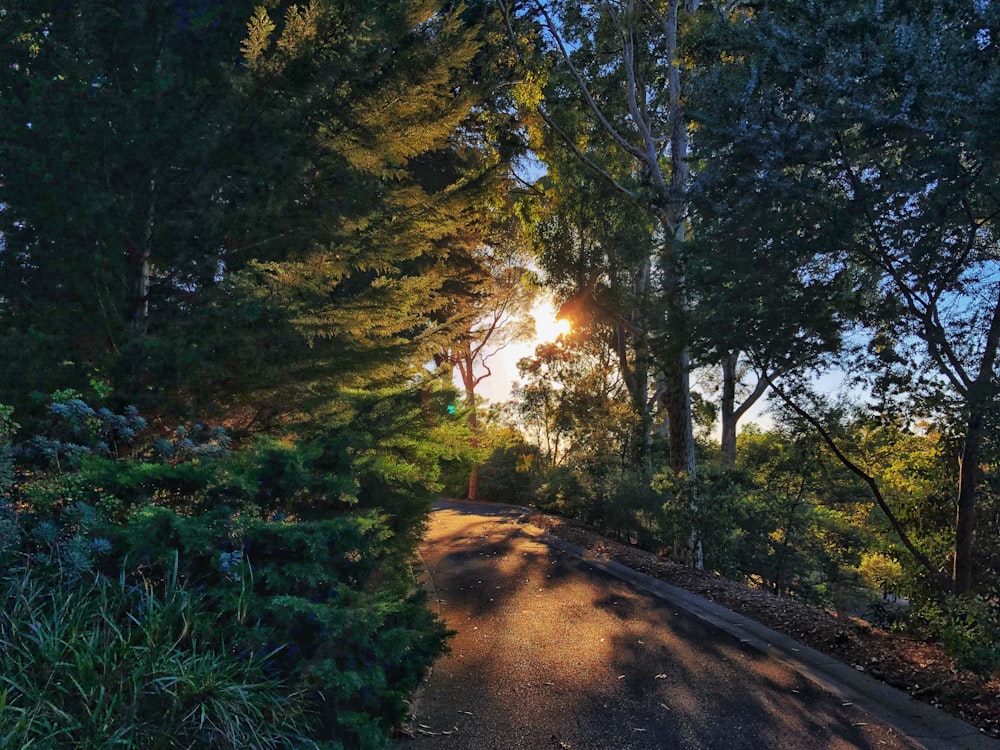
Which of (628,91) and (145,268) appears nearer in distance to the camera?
(145,268)

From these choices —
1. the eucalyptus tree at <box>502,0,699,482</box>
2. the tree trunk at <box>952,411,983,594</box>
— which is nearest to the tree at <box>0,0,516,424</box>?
the eucalyptus tree at <box>502,0,699,482</box>

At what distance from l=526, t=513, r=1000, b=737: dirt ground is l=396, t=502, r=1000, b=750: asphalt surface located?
0.66ft

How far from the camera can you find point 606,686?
524 cm

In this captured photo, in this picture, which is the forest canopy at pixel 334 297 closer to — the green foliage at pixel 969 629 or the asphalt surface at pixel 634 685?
the green foliage at pixel 969 629

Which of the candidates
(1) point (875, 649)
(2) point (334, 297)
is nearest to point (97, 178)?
(2) point (334, 297)

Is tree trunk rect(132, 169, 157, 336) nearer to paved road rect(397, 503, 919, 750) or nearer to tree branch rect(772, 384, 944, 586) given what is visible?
paved road rect(397, 503, 919, 750)

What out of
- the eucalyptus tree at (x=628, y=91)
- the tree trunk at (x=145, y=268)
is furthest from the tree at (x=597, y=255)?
the tree trunk at (x=145, y=268)

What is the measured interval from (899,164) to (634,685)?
519cm

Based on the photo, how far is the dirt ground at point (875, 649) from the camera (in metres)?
4.74

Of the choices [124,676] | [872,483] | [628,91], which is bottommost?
[124,676]

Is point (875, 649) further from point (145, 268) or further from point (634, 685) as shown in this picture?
point (145, 268)

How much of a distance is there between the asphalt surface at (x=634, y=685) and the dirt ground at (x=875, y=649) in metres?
0.20

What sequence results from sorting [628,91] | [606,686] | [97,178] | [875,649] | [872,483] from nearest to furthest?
[606,686]
[97,178]
[875,649]
[872,483]
[628,91]

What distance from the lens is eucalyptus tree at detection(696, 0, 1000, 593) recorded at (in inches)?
191
